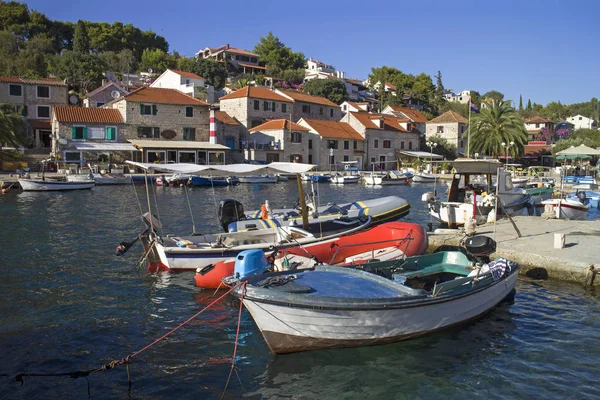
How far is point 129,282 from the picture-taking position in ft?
44.0

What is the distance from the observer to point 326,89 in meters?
86.1

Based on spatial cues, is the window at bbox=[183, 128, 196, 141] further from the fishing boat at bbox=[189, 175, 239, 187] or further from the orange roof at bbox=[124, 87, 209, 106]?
the fishing boat at bbox=[189, 175, 239, 187]

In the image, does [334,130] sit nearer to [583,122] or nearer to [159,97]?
[159,97]

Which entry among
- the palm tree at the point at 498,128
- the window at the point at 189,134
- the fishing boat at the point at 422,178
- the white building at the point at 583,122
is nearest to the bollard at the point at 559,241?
the fishing boat at the point at 422,178

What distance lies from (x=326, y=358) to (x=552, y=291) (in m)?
7.09

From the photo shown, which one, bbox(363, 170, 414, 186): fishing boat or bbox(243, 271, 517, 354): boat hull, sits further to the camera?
bbox(363, 170, 414, 186): fishing boat

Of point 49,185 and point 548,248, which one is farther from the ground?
point 49,185

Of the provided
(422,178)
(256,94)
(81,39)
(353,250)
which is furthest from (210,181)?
(81,39)

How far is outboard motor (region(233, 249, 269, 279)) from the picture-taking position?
10.0 meters

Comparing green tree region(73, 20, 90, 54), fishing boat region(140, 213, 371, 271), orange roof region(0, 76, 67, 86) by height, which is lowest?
fishing boat region(140, 213, 371, 271)

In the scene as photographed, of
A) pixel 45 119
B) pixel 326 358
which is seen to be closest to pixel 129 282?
pixel 326 358

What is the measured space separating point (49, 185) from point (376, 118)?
45154 mm

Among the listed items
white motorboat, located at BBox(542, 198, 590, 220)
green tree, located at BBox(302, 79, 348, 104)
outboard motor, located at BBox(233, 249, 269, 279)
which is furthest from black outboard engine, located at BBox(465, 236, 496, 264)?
green tree, located at BBox(302, 79, 348, 104)

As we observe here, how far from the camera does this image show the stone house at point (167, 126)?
4981cm
